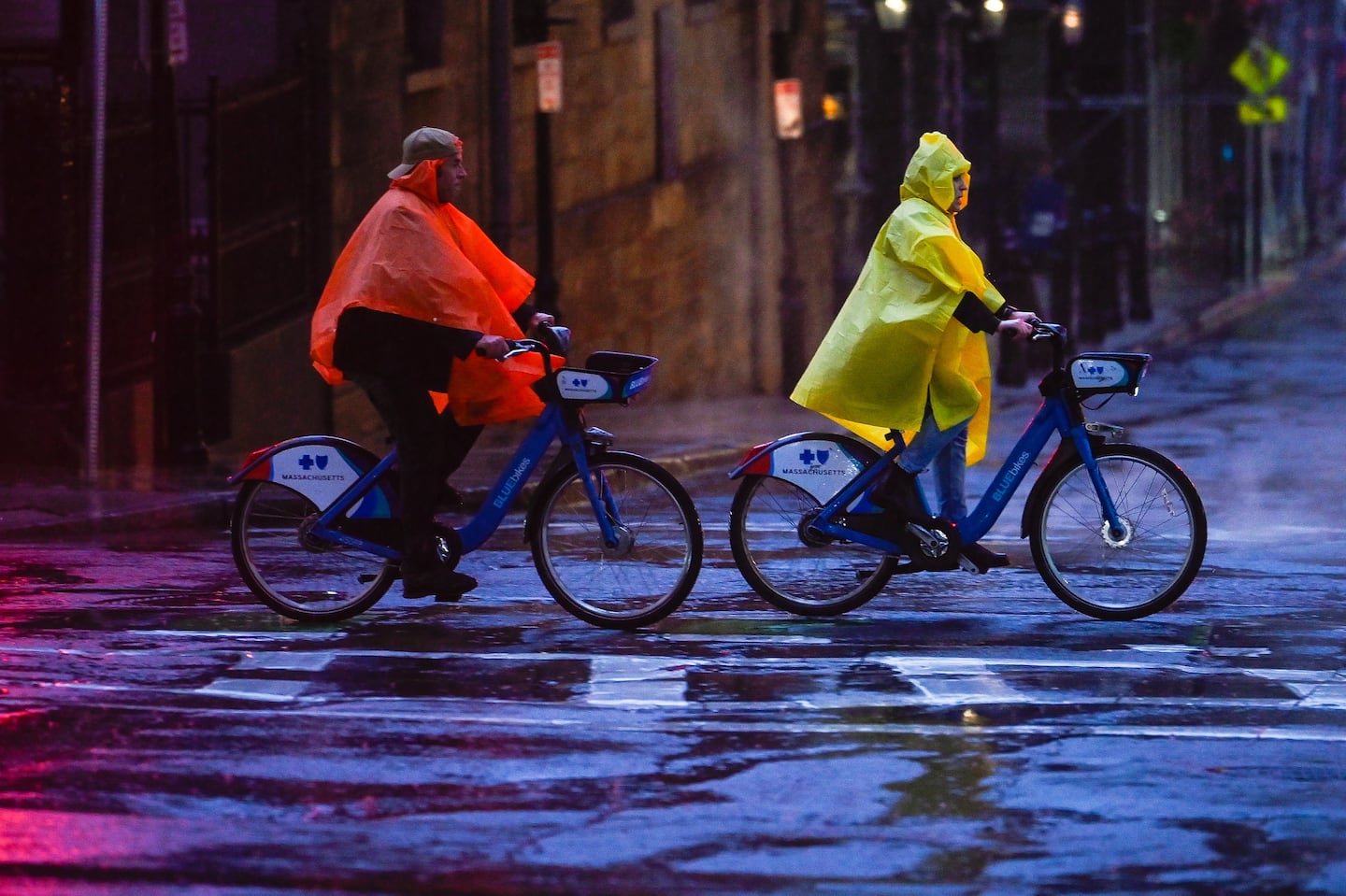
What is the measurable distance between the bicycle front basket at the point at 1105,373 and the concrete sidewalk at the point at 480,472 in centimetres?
506

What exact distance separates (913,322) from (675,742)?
268 cm

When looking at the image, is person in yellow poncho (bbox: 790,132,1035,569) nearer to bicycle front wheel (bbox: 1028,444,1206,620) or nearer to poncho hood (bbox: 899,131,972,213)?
poncho hood (bbox: 899,131,972,213)

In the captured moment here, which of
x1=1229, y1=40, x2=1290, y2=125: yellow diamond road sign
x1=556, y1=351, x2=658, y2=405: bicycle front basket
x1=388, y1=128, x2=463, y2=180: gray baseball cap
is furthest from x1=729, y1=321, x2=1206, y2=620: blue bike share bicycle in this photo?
x1=1229, y1=40, x2=1290, y2=125: yellow diamond road sign

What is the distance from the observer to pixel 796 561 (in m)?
9.38

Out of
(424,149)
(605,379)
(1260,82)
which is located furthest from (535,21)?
(1260,82)

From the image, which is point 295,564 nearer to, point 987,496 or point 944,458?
point 944,458

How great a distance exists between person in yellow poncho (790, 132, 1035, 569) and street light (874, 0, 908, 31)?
59.0 ft

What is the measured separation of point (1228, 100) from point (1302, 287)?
25.5ft

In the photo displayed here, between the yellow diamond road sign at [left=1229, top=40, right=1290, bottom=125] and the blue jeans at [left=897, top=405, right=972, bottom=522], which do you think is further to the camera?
the yellow diamond road sign at [left=1229, top=40, right=1290, bottom=125]

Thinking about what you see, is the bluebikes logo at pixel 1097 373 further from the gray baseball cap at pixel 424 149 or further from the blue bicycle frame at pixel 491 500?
the gray baseball cap at pixel 424 149

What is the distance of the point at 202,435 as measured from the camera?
1512 centimetres

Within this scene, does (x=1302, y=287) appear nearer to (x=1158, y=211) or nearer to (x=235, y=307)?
(x=1158, y=211)

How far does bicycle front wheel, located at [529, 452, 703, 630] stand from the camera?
8.89 meters

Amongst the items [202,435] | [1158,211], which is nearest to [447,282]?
[202,435]
